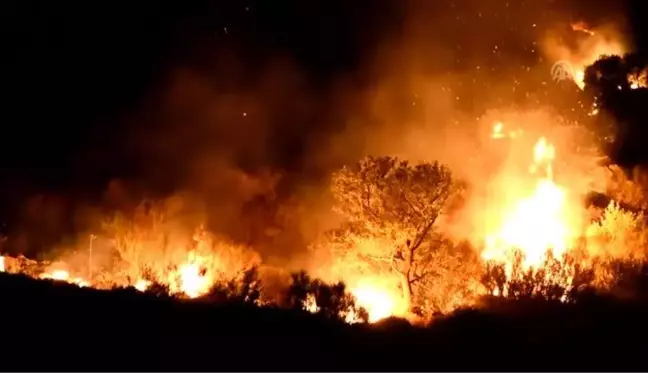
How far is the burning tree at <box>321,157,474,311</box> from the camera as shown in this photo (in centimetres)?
1798

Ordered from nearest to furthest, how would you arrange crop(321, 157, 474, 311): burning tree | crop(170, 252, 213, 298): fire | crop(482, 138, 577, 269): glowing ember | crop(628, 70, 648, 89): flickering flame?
crop(170, 252, 213, 298): fire, crop(321, 157, 474, 311): burning tree, crop(482, 138, 577, 269): glowing ember, crop(628, 70, 648, 89): flickering flame

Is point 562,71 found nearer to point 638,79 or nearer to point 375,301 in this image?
point 638,79

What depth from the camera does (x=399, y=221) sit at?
710 inches

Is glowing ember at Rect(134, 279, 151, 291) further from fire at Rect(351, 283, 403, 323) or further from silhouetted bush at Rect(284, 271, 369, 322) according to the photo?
fire at Rect(351, 283, 403, 323)

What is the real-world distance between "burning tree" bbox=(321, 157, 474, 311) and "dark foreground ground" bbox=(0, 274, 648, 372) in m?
3.78

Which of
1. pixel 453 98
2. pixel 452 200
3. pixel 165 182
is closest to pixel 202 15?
pixel 165 182

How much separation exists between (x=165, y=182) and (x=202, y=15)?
730cm

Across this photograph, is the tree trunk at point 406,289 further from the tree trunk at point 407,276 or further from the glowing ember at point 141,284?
the glowing ember at point 141,284

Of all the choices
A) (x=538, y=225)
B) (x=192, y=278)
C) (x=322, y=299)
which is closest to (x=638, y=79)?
(x=538, y=225)

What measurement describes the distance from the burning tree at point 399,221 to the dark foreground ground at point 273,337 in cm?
378

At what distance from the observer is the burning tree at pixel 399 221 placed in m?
18.0

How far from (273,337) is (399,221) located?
24.2ft

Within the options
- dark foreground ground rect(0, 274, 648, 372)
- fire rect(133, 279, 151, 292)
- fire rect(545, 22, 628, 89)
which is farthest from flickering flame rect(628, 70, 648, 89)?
fire rect(133, 279, 151, 292)

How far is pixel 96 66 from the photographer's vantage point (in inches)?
1222
